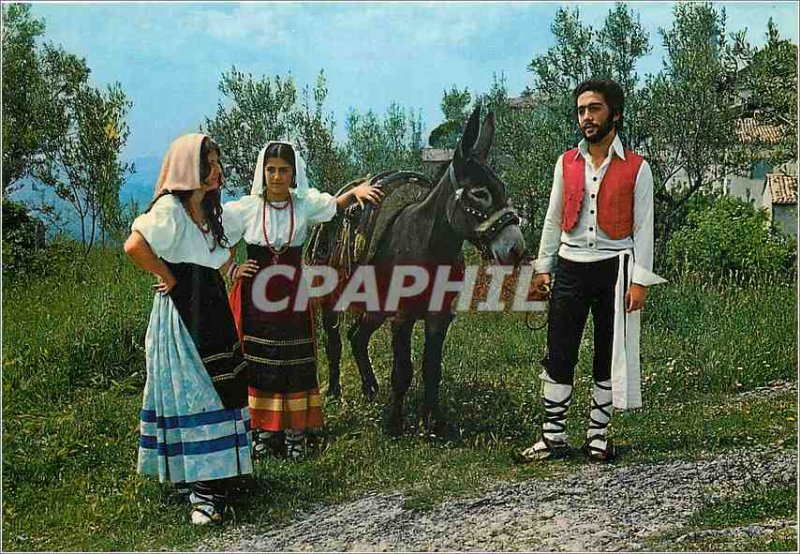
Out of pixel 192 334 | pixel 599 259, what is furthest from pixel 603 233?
pixel 192 334

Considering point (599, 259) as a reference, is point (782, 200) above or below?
above

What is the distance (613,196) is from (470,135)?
0.78 meters

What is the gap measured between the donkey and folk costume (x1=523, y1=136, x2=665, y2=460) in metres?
0.26

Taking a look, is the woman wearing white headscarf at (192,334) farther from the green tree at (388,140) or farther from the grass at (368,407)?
the green tree at (388,140)

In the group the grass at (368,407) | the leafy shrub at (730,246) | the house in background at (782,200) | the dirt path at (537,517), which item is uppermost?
the house in background at (782,200)

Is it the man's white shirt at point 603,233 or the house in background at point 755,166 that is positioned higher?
the house in background at point 755,166

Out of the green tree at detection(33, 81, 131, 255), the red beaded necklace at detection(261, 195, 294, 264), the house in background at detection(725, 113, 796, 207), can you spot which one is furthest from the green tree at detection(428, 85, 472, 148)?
the green tree at detection(33, 81, 131, 255)

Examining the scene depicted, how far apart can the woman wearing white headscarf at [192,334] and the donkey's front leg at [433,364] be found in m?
1.02

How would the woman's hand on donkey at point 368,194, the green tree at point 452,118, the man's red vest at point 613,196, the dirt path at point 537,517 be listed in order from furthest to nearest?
the green tree at point 452,118 → the woman's hand on donkey at point 368,194 → the man's red vest at point 613,196 → the dirt path at point 537,517

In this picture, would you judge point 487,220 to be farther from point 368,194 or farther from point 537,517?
point 537,517

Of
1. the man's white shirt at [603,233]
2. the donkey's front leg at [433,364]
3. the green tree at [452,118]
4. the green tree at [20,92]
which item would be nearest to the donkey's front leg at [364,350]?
the donkey's front leg at [433,364]

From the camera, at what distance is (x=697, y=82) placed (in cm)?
594

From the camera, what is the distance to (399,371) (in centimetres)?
575

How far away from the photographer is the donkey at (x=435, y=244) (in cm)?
552
